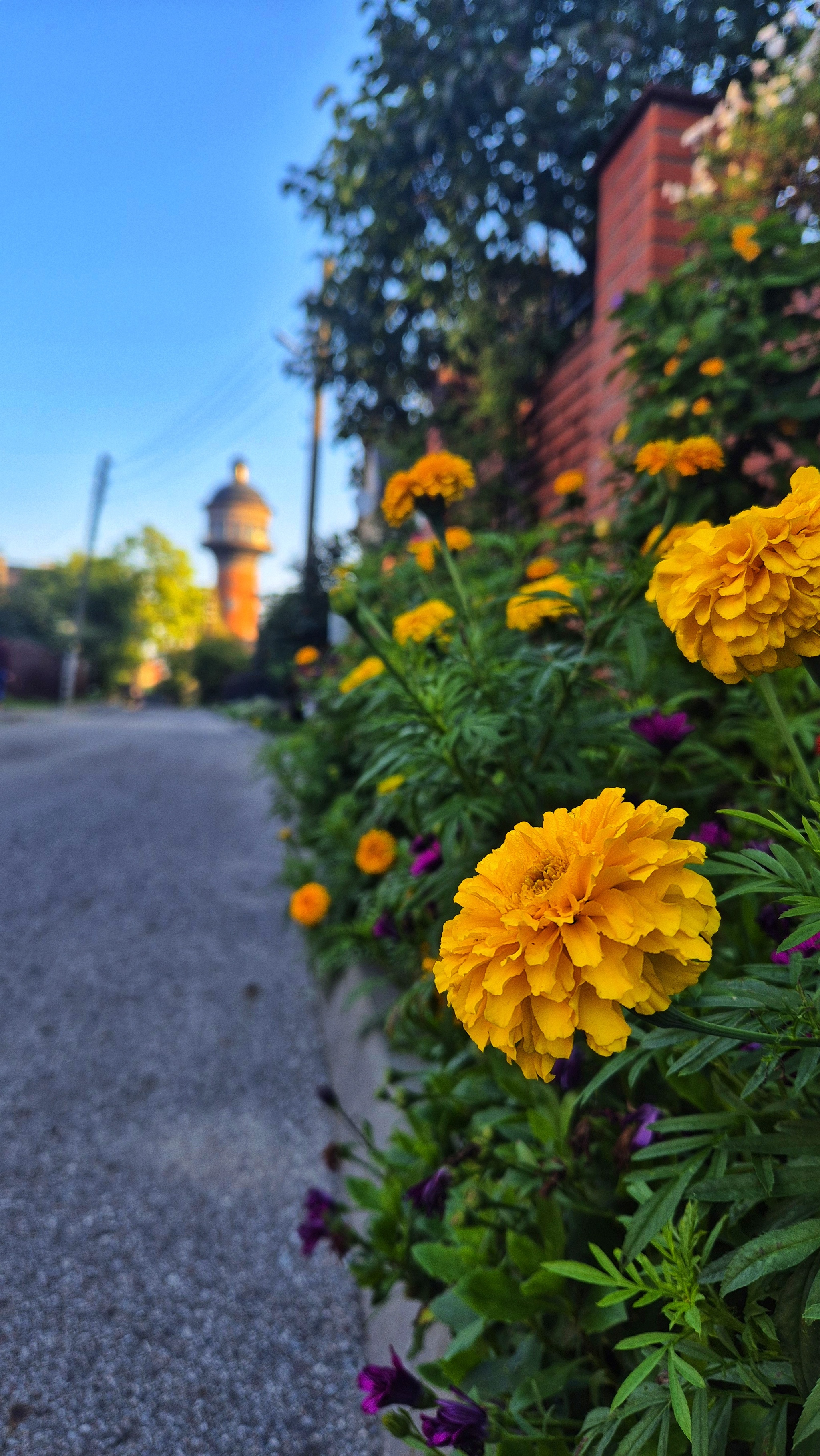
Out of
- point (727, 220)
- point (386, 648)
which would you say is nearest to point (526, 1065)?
point (386, 648)

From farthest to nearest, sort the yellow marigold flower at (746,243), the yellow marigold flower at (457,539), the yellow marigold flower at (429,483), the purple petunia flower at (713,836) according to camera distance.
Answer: the yellow marigold flower at (746,243), the yellow marigold flower at (457,539), the yellow marigold flower at (429,483), the purple petunia flower at (713,836)

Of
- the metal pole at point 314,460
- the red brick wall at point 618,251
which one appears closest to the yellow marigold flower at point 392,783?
the red brick wall at point 618,251

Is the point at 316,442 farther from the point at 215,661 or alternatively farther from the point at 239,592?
the point at 239,592

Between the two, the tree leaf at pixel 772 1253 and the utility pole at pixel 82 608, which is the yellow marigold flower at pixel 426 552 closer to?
the tree leaf at pixel 772 1253

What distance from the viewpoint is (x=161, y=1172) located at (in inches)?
65.9

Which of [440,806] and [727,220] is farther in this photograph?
[727,220]

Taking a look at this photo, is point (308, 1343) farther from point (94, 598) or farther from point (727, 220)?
point (94, 598)

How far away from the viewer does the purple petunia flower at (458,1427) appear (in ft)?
2.66

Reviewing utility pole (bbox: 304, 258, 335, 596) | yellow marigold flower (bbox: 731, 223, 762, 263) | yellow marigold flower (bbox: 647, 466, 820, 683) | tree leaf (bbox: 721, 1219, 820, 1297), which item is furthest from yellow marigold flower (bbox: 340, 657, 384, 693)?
utility pole (bbox: 304, 258, 335, 596)

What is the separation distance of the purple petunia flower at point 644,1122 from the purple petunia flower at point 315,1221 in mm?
624

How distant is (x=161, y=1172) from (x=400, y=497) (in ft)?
4.93

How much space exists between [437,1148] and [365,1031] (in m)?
0.61

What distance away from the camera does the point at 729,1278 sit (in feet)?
2.08

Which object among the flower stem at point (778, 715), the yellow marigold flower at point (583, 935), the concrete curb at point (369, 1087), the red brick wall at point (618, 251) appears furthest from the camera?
the red brick wall at point (618, 251)
